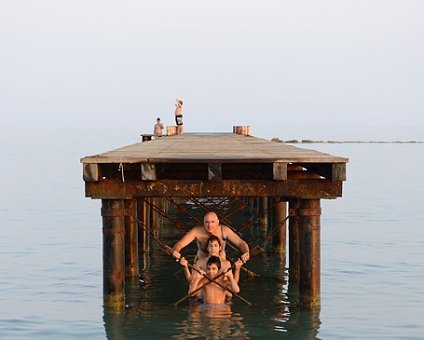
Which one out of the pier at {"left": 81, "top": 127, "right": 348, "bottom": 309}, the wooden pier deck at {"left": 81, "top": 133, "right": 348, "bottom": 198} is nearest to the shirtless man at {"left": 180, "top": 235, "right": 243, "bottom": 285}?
the pier at {"left": 81, "top": 127, "right": 348, "bottom": 309}

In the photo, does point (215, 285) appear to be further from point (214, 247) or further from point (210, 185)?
point (210, 185)

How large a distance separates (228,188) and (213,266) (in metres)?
1.42

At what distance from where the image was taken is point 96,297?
1933 centimetres

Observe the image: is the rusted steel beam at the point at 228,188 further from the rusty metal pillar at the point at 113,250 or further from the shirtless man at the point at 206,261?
the shirtless man at the point at 206,261

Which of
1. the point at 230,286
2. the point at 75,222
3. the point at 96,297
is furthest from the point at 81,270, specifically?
the point at 75,222

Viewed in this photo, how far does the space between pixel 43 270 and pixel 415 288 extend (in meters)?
8.37

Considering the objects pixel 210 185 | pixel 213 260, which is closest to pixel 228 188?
pixel 210 185

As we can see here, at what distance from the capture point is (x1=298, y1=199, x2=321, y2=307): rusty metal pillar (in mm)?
15109

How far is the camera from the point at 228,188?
14836 mm

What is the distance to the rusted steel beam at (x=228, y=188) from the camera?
14.8 metres

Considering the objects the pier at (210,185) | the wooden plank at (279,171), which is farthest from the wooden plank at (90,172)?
the wooden plank at (279,171)

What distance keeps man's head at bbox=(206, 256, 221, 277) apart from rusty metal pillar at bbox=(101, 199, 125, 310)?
1275 millimetres

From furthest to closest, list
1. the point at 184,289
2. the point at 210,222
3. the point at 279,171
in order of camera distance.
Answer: the point at 184,289
the point at 210,222
the point at 279,171

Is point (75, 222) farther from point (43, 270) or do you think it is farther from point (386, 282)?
point (386, 282)
